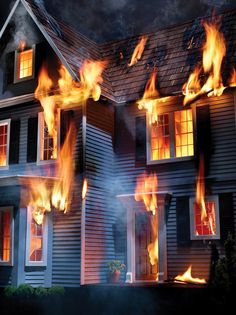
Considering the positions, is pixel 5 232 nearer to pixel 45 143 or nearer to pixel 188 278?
pixel 45 143

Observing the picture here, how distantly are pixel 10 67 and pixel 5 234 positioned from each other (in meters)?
6.15

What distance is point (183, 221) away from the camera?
14.6 metres

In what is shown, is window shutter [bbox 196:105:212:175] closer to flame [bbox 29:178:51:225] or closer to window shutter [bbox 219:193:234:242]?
window shutter [bbox 219:193:234:242]

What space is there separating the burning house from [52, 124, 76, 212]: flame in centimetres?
3

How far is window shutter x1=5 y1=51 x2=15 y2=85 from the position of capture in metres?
17.3

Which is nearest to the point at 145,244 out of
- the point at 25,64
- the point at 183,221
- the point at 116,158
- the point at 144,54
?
the point at 183,221

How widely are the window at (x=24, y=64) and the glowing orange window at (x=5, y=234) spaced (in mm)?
4884

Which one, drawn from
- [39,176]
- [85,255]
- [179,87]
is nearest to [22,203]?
A: [39,176]

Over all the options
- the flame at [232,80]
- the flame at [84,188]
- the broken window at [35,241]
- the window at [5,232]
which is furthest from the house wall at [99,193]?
the flame at [232,80]

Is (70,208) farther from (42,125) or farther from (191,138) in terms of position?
(191,138)

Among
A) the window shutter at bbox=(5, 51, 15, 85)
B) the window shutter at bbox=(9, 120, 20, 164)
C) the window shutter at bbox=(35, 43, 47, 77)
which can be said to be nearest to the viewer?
the window shutter at bbox=(35, 43, 47, 77)

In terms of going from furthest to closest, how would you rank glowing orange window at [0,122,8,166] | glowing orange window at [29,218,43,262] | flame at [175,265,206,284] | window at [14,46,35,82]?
glowing orange window at [0,122,8,166] → window at [14,46,35,82] → glowing orange window at [29,218,43,262] → flame at [175,265,206,284]

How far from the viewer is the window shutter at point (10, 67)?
17297 mm

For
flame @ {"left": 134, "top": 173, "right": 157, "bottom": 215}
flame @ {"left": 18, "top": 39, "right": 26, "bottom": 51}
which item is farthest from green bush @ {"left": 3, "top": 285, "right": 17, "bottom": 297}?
flame @ {"left": 18, "top": 39, "right": 26, "bottom": 51}
